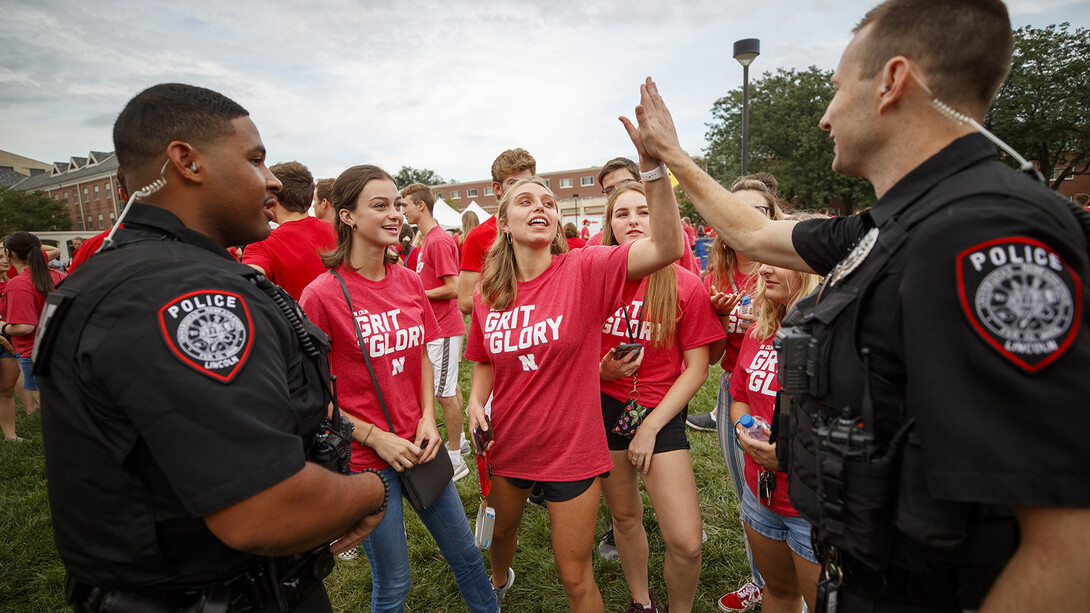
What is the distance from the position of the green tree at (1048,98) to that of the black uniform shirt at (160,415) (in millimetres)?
44342

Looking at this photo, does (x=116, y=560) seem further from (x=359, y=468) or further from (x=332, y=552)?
(x=359, y=468)

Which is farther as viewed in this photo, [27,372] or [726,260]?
[27,372]

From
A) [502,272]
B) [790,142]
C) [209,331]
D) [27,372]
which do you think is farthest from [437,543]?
[790,142]

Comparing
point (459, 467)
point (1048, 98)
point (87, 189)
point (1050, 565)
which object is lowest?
point (459, 467)

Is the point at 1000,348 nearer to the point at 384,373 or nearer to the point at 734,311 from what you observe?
the point at 734,311

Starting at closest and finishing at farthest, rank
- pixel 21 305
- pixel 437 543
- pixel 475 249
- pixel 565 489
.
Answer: pixel 565 489, pixel 437 543, pixel 475 249, pixel 21 305

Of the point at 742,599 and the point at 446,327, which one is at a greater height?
the point at 446,327

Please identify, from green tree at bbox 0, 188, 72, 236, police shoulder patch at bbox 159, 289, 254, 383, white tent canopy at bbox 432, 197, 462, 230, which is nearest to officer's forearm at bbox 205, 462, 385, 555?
police shoulder patch at bbox 159, 289, 254, 383

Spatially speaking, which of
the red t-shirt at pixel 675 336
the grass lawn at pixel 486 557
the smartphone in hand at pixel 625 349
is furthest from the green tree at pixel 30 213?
the smartphone in hand at pixel 625 349

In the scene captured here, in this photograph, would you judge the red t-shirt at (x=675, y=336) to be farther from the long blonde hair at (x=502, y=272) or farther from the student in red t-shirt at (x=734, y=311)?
the long blonde hair at (x=502, y=272)

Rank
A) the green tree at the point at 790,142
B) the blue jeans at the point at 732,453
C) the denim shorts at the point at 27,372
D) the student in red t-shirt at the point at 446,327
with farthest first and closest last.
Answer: the green tree at the point at 790,142 < the denim shorts at the point at 27,372 < the student in red t-shirt at the point at 446,327 < the blue jeans at the point at 732,453

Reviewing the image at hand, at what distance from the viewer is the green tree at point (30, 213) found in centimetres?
4834

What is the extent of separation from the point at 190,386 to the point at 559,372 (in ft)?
5.88

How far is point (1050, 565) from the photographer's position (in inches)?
40.4
